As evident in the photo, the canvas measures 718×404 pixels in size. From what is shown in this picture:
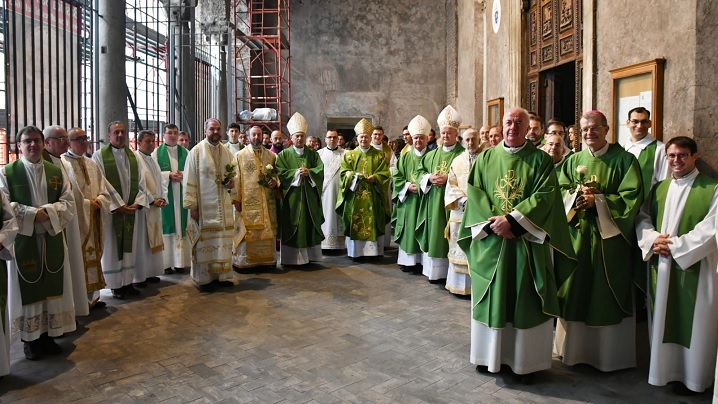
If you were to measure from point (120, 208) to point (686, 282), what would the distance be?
541cm

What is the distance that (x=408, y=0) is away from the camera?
17.3 meters

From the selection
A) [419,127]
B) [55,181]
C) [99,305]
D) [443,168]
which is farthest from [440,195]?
[55,181]

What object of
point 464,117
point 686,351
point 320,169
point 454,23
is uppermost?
point 454,23

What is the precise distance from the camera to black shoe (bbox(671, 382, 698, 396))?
3879 mm

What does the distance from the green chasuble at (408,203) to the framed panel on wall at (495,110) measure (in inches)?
142

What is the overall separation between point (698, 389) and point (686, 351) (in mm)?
244

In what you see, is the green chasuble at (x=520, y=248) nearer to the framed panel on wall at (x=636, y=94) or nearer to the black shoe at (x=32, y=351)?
the framed panel on wall at (x=636, y=94)

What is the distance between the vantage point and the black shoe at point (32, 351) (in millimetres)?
4617

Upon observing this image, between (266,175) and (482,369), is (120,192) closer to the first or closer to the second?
(266,175)

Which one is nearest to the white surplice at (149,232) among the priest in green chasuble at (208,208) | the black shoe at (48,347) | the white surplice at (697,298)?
the priest in green chasuble at (208,208)

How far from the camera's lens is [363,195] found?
8.89 m

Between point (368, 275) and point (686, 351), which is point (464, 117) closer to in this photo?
point (368, 275)

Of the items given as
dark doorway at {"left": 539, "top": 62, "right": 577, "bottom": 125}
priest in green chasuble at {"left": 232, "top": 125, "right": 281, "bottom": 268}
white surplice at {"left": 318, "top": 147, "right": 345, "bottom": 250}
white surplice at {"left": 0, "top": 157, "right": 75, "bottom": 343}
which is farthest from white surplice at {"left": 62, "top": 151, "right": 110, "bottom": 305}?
dark doorway at {"left": 539, "top": 62, "right": 577, "bottom": 125}

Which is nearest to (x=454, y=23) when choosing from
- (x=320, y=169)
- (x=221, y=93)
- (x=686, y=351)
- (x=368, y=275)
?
(x=221, y=93)
